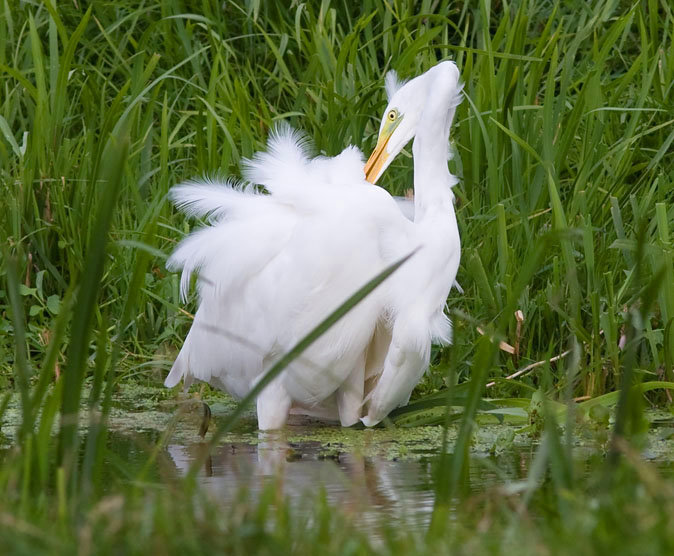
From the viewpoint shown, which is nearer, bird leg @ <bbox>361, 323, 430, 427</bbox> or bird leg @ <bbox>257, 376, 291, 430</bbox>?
bird leg @ <bbox>361, 323, 430, 427</bbox>

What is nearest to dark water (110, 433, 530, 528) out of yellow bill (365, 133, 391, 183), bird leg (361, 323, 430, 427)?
bird leg (361, 323, 430, 427)

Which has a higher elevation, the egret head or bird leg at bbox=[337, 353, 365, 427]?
the egret head

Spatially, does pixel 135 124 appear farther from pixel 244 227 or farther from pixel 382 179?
pixel 244 227

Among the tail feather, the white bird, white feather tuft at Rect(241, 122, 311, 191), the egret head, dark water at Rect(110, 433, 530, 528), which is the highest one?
the egret head

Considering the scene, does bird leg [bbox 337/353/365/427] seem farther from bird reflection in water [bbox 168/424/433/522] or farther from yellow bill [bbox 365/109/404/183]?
yellow bill [bbox 365/109/404/183]

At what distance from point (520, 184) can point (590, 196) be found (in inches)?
11.5

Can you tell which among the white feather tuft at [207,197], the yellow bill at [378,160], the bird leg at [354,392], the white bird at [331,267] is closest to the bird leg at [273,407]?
the white bird at [331,267]

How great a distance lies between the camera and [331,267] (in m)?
3.89

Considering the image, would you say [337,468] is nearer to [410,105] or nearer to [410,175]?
[410,105]

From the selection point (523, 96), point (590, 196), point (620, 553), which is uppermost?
point (523, 96)

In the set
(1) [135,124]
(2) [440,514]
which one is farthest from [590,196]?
→ (2) [440,514]

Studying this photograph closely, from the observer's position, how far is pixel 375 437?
4012 millimetres

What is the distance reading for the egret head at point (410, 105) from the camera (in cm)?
401

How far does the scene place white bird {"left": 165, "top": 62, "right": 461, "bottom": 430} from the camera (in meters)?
3.87
